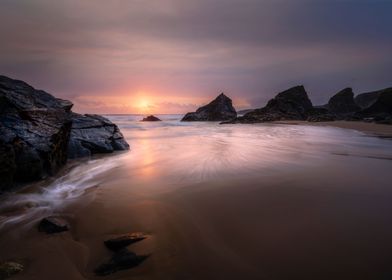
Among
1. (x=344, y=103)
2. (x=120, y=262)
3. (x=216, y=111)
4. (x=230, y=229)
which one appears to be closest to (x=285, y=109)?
(x=216, y=111)

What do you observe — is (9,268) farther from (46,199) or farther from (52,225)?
(46,199)

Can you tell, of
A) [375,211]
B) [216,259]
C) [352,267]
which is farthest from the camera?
[375,211]

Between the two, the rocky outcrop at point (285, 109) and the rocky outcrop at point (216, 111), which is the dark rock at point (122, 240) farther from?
the rocky outcrop at point (216, 111)

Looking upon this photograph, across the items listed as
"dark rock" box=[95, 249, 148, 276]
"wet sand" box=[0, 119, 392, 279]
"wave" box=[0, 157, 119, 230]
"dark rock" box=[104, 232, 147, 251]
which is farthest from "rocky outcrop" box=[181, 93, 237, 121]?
"dark rock" box=[95, 249, 148, 276]

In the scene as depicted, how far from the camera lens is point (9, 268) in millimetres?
2689

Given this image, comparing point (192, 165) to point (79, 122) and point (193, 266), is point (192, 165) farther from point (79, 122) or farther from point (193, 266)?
point (79, 122)

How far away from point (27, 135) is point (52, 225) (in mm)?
3586

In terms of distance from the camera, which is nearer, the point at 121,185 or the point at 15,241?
the point at 15,241

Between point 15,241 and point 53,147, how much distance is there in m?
4.23

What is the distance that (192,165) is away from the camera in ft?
25.9

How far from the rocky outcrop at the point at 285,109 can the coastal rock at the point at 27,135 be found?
4019cm

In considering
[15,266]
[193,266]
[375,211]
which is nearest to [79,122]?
[15,266]

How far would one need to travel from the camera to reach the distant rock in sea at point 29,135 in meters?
5.54

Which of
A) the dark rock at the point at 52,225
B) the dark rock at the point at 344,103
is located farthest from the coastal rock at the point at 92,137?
the dark rock at the point at 344,103
